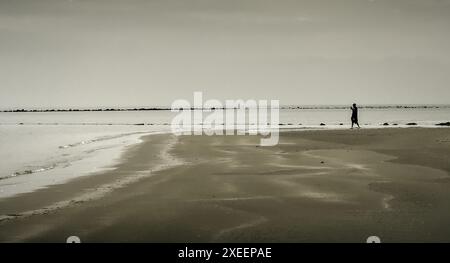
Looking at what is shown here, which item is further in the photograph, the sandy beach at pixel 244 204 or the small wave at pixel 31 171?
the small wave at pixel 31 171

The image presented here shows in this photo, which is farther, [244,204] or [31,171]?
[31,171]

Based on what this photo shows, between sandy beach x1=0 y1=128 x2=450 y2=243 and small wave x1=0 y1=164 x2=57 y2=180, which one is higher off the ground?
sandy beach x1=0 y1=128 x2=450 y2=243

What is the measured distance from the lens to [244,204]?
9570 mm

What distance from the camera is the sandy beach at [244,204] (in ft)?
24.0

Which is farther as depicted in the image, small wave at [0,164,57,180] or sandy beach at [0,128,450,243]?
small wave at [0,164,57,180]

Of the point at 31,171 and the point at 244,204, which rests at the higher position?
the point at 244,204

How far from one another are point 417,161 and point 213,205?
997cm

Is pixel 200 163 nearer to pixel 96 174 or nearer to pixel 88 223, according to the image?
pixel 96 174

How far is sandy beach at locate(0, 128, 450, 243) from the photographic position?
732cm

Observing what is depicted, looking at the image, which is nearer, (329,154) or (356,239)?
(356,239)

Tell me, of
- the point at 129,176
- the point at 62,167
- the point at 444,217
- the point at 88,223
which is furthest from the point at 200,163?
the point at 444,217

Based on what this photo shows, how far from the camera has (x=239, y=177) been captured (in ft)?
44.0

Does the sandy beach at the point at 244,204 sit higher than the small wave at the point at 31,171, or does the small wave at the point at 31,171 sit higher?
the sandy beach at the point at 244,204
